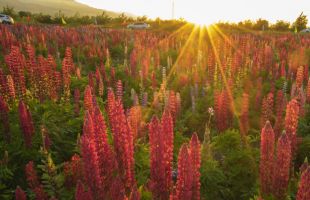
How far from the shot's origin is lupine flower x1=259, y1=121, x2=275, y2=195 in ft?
9.81

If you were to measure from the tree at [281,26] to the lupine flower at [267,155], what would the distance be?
34.4 m

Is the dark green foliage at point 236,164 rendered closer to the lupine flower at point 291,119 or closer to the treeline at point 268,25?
the lupine flower at point 291,119

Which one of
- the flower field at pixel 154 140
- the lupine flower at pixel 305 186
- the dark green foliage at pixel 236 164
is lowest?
the dark green foliage at pixel 236 164

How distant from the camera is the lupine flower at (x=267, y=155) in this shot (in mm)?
2990

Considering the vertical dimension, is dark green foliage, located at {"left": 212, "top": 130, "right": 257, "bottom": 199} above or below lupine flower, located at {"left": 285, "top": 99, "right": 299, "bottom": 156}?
below

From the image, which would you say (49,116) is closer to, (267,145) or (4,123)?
(4,123)

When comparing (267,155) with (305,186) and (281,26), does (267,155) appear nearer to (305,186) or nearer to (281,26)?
(305,186)

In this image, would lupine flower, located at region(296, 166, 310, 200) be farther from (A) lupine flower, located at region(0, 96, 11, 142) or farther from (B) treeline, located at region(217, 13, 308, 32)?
(B) treeline, located at region(217, 13, 308, 32)

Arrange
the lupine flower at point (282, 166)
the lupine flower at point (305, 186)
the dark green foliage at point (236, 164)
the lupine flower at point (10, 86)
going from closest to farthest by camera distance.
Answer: the lupine flower at point (305, 186) → the lupine flower at point (282, 166) → the dark green foliage at point (236, 164) → the lupine flower at point (10, 86)

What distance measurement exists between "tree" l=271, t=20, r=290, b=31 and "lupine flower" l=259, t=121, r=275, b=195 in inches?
1355

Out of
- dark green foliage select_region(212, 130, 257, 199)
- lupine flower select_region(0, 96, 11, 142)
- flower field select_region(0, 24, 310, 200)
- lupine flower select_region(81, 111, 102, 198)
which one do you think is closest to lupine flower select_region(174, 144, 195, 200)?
flower field select_region(0, 24, 310, 200)

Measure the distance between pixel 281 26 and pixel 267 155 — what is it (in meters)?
35.0

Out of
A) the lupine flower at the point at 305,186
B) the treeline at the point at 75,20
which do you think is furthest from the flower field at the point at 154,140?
the treeline at the point at 75,20

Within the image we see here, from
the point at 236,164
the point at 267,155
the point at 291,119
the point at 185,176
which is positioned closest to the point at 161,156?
the point at 185,176
